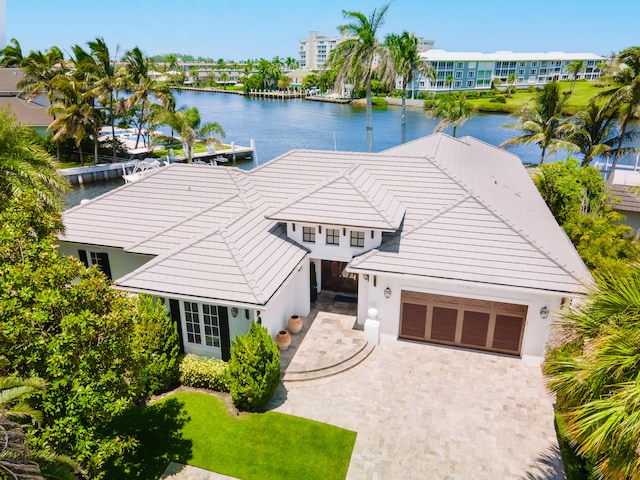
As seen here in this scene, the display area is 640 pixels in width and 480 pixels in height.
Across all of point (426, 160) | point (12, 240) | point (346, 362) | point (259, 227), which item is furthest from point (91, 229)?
point (426, 160)

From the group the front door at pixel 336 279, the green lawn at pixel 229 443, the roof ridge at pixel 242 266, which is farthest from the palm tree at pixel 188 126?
the green lawn at pixel 229 443

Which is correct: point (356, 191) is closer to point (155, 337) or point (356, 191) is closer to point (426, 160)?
point (426, 160)

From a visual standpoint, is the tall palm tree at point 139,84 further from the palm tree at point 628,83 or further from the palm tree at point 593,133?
the palm tree at point 628,83

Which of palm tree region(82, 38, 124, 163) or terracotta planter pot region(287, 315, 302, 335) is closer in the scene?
terracotta planter pot region(287, 315, 302, 335)

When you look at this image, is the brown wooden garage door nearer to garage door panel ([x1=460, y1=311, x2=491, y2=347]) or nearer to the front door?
garage door panel ([x1=460, y1=311, x2=491, y2=347])

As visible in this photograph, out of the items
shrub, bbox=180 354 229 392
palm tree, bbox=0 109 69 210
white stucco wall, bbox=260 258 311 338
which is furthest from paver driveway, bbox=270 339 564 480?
palm tree, bbox=0 109 69 210
